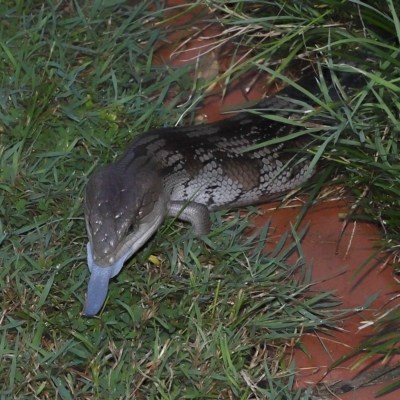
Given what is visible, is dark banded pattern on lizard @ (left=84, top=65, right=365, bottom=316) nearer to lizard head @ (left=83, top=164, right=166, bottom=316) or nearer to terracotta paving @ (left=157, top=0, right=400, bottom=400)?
lizard head @ (left=83, top=164, right=166, bottom=316)

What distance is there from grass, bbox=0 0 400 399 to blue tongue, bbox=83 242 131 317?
0.08 m

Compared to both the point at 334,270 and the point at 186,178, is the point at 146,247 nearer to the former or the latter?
the point at 186,178

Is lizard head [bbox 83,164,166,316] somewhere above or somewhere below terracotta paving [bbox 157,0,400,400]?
above

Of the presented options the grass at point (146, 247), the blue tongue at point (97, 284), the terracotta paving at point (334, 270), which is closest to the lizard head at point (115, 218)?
the blue tongue at point (97, 284)

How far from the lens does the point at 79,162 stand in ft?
17.8

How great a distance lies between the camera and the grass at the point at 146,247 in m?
4.38

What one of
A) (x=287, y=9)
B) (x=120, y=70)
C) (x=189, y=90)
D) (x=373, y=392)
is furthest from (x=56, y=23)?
(x=373, y=392)

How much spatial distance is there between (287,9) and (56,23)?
5.43 ft

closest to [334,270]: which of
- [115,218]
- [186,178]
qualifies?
[186,178]

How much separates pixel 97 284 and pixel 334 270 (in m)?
1.41

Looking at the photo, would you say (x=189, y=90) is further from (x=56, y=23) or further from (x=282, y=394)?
(x=282, y=394)

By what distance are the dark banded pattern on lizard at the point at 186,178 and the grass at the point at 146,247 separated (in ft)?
0.44

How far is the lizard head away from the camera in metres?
4.62

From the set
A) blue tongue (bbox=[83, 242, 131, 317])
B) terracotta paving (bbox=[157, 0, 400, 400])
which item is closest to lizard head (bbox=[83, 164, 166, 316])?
blue tongue (bbox=[83, 242, 131, 317])
